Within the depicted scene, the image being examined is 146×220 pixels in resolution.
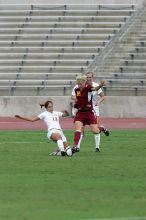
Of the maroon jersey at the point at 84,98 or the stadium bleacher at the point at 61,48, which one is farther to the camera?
the stadium bleacher at the point at 61,48

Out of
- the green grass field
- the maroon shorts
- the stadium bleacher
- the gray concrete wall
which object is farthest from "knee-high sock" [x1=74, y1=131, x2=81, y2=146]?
the stadium bleacher

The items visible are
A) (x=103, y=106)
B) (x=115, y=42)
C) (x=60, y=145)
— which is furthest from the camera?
(x=115, y=42)

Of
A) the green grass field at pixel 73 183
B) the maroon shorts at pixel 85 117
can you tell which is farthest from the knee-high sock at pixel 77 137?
the maroon shorts at pixel 85 117

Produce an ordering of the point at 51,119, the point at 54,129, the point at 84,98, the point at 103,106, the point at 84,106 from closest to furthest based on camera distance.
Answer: the point at 54,129 → the point at 51,119 → the point at 84,98 → the point at 84,106 → the point at 103,106

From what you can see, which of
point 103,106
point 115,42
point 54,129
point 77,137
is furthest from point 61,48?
point 54,129

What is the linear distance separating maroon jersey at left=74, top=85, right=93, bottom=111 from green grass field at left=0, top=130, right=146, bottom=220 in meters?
0.99

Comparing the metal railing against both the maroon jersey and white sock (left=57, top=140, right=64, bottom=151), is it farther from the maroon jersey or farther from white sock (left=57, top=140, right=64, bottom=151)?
white sock (left=57, top=140, right=64, bottom=151)

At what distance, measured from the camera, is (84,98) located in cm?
2238

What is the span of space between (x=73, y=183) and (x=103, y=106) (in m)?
27.0

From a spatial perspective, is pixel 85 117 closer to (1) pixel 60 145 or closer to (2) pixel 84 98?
(2) pixel 84 98

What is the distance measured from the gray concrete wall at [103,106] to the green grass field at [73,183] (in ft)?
57.5

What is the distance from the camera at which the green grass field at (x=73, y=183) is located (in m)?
12.1

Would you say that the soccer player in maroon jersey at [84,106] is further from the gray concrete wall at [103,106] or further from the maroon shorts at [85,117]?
the gray concrete wall at [103,106]

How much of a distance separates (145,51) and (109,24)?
3334 mm
